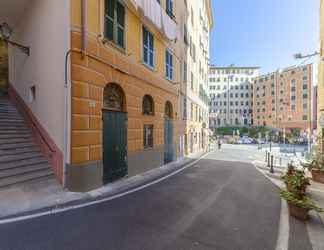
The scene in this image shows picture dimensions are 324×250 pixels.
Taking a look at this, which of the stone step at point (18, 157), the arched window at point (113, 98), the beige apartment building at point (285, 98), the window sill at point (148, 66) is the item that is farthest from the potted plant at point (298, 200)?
the beige apartment building at point (285, 98)

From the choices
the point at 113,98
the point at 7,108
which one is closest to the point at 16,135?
the point at 7,108

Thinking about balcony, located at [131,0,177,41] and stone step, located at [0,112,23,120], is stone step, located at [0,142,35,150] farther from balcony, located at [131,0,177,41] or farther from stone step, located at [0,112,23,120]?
balcony, located at [131,0,177,41]

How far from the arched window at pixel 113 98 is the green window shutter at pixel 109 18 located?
1.84 meters

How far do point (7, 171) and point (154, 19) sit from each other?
918cm

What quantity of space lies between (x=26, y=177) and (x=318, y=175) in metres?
11.6

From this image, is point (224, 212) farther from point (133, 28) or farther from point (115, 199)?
point (133, 28)

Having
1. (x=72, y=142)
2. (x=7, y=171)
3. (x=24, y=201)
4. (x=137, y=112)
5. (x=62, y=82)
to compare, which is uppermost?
(x=62, y=82)

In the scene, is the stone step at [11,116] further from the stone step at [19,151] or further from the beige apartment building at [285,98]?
the beige apartment building at [285,98]

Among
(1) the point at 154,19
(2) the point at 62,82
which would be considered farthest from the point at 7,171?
(1) the point at 154,19

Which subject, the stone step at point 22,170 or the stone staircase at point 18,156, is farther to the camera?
the stone staircase at point 18,156

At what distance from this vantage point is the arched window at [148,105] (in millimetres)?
10438

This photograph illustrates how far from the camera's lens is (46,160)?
23.5 ft

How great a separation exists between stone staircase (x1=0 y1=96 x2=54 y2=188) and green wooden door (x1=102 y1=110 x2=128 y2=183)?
1867 millimetres

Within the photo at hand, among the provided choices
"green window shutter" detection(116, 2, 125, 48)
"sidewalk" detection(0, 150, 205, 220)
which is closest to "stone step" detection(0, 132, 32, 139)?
"sidewalk" detection(0, 150, 205, 220)
